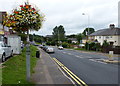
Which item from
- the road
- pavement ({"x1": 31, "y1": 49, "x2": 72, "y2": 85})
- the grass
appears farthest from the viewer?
the road

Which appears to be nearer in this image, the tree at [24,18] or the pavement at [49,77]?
the tree at [24,18]

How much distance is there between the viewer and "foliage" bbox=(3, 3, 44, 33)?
22.9ft

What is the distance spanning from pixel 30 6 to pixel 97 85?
15.7 feet

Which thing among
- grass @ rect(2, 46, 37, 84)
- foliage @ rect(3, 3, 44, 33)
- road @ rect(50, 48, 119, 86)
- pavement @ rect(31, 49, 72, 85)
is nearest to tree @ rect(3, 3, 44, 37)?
foliage @ rect(3, 3, 44, 33)

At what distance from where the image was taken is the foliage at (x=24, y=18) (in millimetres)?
6980

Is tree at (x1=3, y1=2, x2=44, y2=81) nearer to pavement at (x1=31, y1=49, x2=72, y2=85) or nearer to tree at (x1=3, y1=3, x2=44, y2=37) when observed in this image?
tree at (x1=3, y1=3, x2=44, y2=37)

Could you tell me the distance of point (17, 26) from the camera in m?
7.27

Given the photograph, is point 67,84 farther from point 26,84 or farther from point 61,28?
point 61,28

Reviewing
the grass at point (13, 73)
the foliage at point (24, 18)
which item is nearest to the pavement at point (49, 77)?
the grass at point (13, 73)

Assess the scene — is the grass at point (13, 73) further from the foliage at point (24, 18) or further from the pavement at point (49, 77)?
the foliage at point (24, 18)

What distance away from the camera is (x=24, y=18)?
6984 mm

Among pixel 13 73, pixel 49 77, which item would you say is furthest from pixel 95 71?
pixel 13 73

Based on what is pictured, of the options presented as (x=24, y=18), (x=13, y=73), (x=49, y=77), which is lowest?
(x=49, y=77)

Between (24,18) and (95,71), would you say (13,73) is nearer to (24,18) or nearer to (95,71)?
(24,18)
